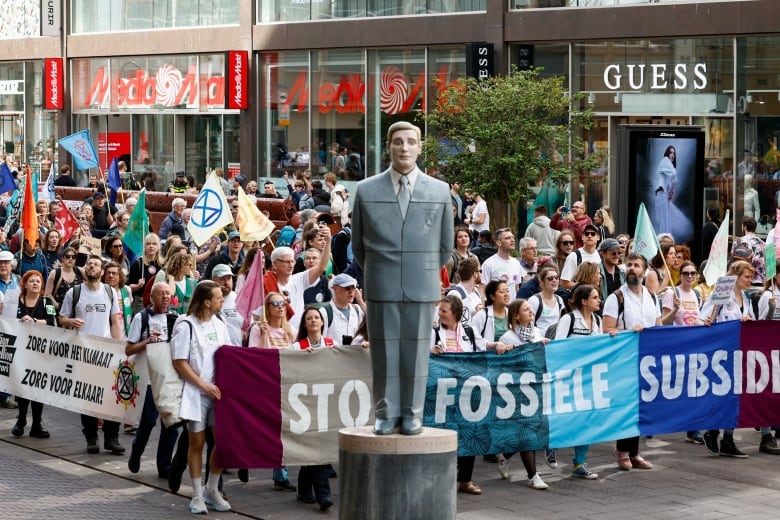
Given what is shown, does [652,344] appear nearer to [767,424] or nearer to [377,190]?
[767,424]

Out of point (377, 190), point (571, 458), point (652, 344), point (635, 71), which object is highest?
point (635, 71)

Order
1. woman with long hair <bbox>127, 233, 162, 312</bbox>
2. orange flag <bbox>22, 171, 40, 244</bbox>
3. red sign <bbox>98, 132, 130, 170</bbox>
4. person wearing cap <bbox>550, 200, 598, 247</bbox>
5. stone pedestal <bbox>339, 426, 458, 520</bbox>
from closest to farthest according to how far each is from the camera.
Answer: stone pedestal <bbox>339, 426, 458, 520</bbox>
woman with long hair <bbox>127, 233, 162, 312</bbox>
orange flag <bbox>22, 171, 40, 244</bbox>
person wearing cap <bbox>550, 200, 598, 247</bbox>
red sign <bbox>98, 132, 130, 170</bbox>

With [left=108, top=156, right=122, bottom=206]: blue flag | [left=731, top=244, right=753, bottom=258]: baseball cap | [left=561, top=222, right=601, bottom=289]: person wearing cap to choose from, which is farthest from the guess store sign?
[left=731, top=244, right=753, bottom=258]: baseball cap

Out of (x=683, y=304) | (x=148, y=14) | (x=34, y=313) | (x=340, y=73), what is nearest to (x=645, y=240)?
(x=683, y=304)

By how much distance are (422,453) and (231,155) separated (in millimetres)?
30178

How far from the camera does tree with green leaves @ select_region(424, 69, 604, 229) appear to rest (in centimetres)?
2711

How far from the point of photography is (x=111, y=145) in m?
42.8

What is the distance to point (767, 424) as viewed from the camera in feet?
44.5

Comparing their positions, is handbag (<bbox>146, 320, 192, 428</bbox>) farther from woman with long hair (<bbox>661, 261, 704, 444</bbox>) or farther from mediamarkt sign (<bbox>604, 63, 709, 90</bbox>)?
mediamarkt sign (<bbox>604, 63, 709, 90</bbox>)

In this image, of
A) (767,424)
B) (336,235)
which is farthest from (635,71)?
(767,424)

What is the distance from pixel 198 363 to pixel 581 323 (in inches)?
139

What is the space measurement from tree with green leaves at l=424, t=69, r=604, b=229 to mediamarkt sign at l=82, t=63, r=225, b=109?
1176 centimetres

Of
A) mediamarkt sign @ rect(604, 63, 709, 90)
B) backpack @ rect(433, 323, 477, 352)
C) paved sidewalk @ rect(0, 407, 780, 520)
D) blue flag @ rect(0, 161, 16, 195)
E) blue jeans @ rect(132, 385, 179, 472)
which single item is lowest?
paved sidewalk @ rect(0, 407, 780, 520)

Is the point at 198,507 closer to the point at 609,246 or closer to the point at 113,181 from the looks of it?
the point at 609,246
